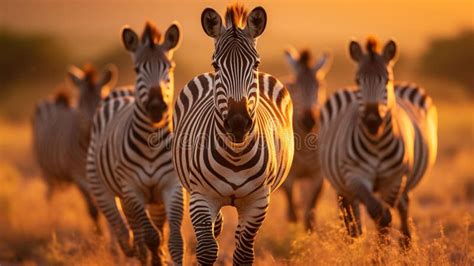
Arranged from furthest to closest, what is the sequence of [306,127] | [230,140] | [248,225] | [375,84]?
[306,127]
[375,84]
[248,225]
[230,140]

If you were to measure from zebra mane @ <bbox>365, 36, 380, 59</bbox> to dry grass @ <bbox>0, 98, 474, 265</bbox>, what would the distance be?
74.3 inches

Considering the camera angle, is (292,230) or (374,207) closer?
(374,207)

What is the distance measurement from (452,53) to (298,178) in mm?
19546

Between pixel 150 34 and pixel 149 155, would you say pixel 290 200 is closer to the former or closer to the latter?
pixel 149 155

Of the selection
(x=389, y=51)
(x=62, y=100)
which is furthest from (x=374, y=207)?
(x=62, y=100)

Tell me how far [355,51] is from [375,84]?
0.84 m

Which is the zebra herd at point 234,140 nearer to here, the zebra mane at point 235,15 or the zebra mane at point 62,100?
the zebra mane at point 235,15

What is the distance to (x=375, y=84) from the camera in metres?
8.60

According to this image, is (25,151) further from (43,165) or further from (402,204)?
(402,204)

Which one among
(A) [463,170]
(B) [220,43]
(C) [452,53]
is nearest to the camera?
(B) [220,43]

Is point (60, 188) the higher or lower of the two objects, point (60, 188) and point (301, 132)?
the lower

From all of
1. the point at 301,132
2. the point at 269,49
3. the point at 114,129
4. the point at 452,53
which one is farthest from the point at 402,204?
the point at 269,49

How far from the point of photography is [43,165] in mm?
14375

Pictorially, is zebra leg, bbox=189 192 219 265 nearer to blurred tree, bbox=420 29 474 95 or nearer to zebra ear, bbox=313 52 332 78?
zebra ear, bbox=313 52 332 78
